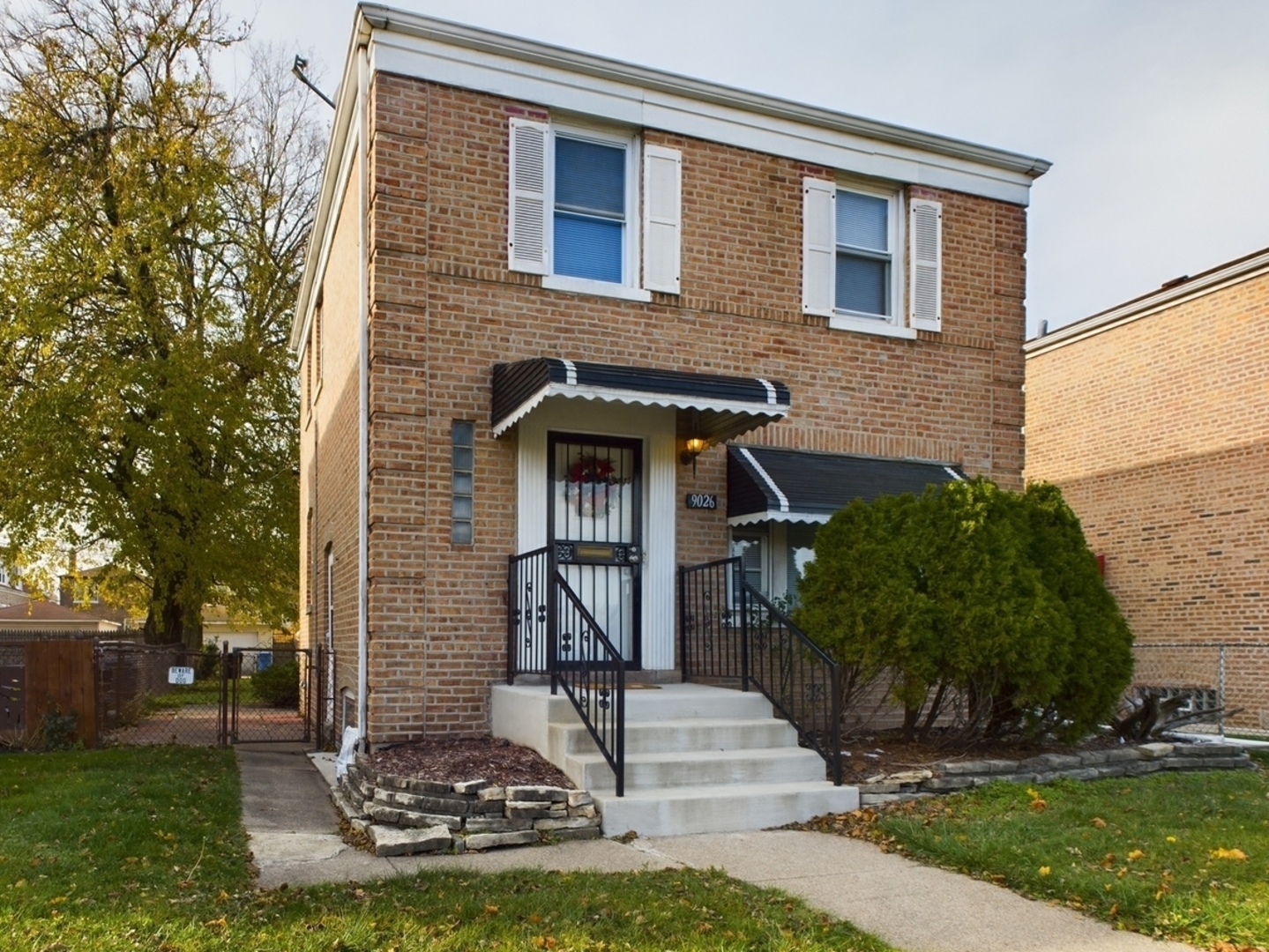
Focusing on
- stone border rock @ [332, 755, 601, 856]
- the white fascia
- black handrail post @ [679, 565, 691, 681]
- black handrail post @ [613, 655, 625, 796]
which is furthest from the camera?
black handrail post @ [679, 565, 691, 681]

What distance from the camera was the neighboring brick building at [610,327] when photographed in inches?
364

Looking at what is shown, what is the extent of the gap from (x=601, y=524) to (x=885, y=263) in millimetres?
4101

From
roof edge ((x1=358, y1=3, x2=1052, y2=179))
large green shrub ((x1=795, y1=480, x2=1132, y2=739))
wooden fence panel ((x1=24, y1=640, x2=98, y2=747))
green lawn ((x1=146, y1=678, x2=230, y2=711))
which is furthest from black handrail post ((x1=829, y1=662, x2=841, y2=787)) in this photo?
green lawn ((x1=146, y1=678, x2=230, y2=711))

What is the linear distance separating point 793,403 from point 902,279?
1.85 m

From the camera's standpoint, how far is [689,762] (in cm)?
777

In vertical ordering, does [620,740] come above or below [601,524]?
below

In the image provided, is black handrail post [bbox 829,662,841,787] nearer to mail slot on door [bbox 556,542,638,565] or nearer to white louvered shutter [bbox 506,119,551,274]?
mail slot on door [bbox 556,542,638,565]

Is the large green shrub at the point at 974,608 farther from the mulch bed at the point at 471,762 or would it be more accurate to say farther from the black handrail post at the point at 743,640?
the mulch bed at the point at 471,762

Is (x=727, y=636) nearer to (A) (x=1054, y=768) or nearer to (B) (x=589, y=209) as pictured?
(A) (x=1054, y=768)

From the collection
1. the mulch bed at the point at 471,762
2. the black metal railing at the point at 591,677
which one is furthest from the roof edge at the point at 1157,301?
the mulch bed at the point at 471,762

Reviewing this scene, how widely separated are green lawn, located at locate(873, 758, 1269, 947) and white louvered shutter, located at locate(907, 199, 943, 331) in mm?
4860

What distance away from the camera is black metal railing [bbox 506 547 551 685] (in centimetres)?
915

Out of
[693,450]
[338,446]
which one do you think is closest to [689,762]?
[693,450]

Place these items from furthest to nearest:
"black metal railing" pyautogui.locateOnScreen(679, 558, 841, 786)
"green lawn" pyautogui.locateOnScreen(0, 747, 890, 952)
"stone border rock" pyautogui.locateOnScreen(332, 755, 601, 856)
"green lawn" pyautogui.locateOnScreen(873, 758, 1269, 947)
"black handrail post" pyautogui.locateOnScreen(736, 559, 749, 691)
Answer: "black metal railing" pyautogui.locateOnScreen(679, 558, 841, 786) < "black handrail post" pyautogui.locateOnScreen(736, 559, 749, 691) < "stone border rock" pyautogui.locateOnScreen(332, 755, 601, 856) < "green lawn" pyautogui.locateOnScreen(873, 758, 1269, 947) < "green lawn" pyautogui.locateOnScreen(0, 747, 890, 952)
